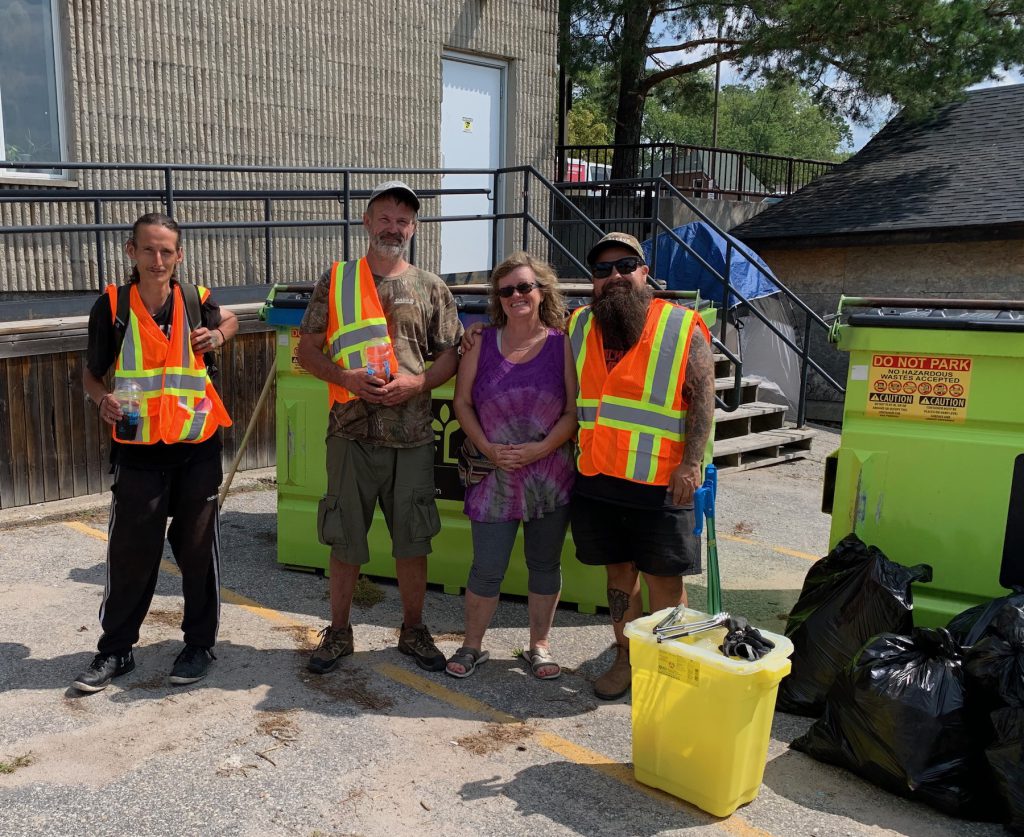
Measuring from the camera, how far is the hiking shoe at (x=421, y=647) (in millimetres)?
4129

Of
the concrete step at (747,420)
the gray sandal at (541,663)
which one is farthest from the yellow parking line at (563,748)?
the concrete step at (747,420)

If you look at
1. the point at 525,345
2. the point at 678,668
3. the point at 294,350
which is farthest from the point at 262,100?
the point at 678,668

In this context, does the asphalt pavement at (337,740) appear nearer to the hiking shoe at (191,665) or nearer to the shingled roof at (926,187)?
the hiking shoe at (191,665)

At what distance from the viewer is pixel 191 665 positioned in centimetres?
396

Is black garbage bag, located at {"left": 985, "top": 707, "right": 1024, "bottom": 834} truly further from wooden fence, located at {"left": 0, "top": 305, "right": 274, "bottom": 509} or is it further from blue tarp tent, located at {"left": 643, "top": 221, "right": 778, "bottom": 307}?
blue tarp tent, located at {"left": 643, "top": 221, "right": 778, "bottom": 307}

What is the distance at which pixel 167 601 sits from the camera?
193 inches

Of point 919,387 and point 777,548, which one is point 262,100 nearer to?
point 777,548

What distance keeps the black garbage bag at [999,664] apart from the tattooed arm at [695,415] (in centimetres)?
109

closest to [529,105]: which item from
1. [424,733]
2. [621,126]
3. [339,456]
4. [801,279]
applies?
[801,279]

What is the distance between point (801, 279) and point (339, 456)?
10862mm

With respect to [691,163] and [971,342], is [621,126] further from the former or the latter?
[971,342]

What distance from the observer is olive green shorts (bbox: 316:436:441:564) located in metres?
4.01

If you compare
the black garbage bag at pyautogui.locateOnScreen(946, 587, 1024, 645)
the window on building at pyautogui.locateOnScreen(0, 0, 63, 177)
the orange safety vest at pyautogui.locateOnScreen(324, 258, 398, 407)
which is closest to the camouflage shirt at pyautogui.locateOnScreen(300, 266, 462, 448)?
the orange safety vest at pyautogui.locateOnScreen(324, 258, 398, 407)

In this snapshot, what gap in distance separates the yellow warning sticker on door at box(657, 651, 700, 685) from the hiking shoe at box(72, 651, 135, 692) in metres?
2.24
